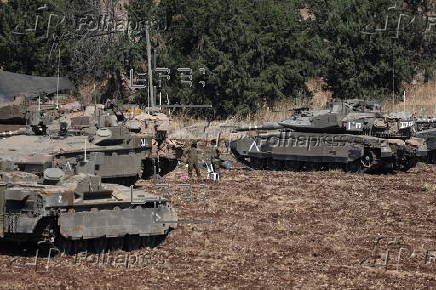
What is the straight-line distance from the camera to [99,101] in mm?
47656

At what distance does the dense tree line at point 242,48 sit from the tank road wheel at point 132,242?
2619 centimetres

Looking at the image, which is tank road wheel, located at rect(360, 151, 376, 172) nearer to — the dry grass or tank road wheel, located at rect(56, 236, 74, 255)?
the dry grass

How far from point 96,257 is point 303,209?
6781 mm

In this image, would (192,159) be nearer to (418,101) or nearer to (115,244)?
(115,244)

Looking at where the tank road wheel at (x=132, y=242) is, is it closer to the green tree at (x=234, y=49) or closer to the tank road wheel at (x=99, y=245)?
the tank road wheel at (x=99, y=245)

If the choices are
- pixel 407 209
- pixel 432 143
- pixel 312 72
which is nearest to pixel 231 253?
pixel 407 209

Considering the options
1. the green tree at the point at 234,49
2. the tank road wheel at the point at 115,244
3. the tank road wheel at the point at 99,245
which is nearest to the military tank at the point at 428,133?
the green tree at the point at 234,49

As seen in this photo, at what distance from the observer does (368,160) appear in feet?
91.6

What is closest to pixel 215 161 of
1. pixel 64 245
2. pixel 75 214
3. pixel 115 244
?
pixel 115 244

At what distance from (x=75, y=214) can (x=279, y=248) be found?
374 centimetres

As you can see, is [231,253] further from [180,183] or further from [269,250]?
[180,183]

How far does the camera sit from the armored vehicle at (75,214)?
1464cm

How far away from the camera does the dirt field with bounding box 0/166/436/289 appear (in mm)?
13852

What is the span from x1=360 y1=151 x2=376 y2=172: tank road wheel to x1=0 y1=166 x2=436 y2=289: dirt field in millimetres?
3139
